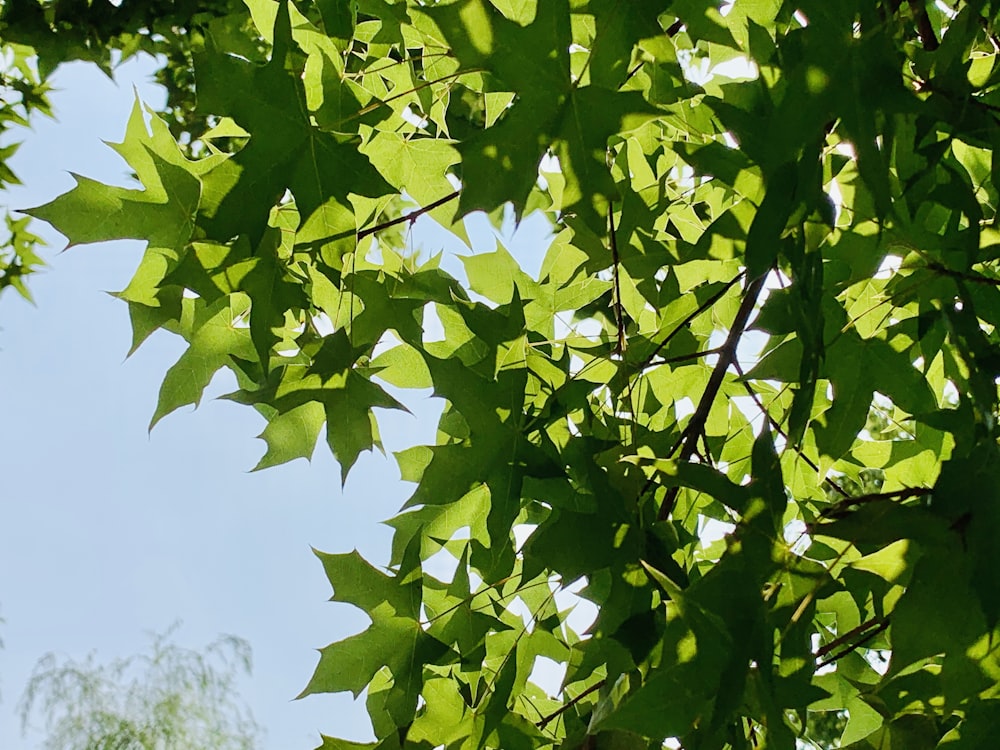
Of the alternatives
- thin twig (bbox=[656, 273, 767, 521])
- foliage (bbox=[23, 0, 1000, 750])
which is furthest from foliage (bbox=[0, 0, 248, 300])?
thin twig (bbox=[656, 273, 767, 521])

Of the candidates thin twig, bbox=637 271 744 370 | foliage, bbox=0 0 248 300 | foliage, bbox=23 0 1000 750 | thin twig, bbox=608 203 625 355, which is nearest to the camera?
foliage, bbox=23 0 1000 750

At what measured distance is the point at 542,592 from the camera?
1.00 meters

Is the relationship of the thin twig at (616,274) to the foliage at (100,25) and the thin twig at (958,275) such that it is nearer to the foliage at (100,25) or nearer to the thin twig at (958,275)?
the thin twig at (958,275)

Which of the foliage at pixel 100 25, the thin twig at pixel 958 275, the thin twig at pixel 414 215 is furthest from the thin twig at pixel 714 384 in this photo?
the foliage at pixel 100 25

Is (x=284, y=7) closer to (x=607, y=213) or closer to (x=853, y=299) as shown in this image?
(x=607, y=213)

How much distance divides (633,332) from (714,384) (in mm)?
195

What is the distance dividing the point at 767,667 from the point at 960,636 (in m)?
0.12

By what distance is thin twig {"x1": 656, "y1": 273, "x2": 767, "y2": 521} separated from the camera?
0.82 m

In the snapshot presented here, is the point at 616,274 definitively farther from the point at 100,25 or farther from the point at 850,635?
the point at 100,25

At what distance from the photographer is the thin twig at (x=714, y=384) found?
823mm

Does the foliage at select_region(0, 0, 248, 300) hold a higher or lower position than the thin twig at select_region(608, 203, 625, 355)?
higher

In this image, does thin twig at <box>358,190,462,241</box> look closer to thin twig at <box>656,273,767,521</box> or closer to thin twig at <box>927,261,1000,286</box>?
thin twig at <box>656,273,767,521</box>

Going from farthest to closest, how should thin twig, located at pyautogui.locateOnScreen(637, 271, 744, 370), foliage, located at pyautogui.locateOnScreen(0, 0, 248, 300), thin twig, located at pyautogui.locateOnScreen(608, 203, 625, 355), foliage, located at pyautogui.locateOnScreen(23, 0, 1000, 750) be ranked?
foliage, located at pyautogui.locateOnScreen(0, 0, 248, 300) < thin twig, located at pyautogui.locateOnScreen(637, 271, 744, 370) < thin twig, located at pyautogui.locateOnScreen(608, 203, 625, 355) < foliage, located at pyautogui.locateOnScreen(23, 0, 1000, 750)

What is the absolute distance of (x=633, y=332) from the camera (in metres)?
1.03
